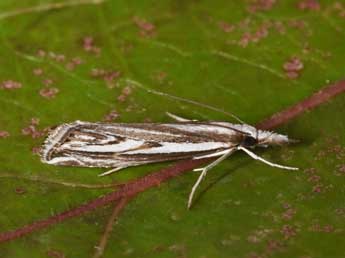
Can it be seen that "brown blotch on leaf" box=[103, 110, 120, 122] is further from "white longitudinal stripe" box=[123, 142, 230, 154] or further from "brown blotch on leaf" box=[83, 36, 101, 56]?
"brown blotch on leaf" box=[83, 36, 101, 56]

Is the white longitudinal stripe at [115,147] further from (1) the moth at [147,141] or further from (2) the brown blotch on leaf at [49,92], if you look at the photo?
(2) the brown blotch on leaf at [49,92]

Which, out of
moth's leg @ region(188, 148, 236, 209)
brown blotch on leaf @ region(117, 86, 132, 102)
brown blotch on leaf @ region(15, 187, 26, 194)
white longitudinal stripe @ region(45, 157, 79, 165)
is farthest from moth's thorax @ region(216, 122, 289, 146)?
brown blotch on leaf @ region(15, 187, 26, 194)

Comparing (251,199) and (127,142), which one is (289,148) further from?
(127,142)

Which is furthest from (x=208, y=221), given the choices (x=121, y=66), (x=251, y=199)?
(x=121, y=66)

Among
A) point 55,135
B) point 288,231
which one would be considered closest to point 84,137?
point 55,135

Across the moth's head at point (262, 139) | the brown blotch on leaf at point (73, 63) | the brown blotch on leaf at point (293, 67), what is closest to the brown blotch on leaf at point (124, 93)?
the brown blotch on leaf at point (73, 63)

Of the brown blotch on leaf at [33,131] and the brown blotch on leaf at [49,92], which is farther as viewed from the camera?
the brown blotch on leaf at [49,92]
